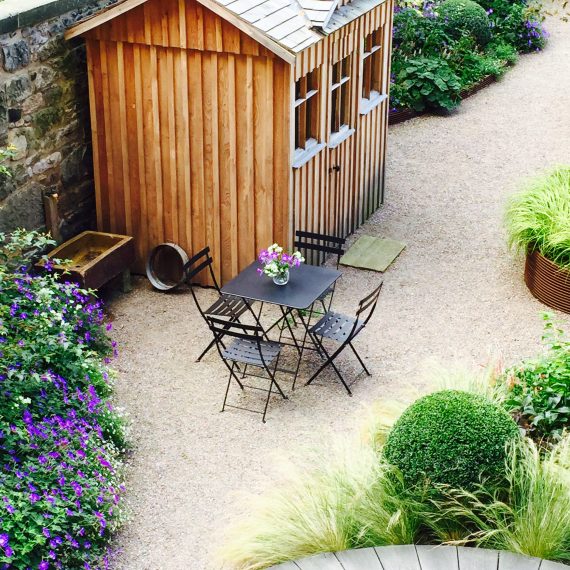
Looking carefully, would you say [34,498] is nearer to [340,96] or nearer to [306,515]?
[306,515]

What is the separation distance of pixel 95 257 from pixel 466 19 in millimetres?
9482

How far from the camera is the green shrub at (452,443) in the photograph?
21.7ft

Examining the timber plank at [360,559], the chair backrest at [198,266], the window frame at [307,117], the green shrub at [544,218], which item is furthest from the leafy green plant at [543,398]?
the window frame at [307,117]

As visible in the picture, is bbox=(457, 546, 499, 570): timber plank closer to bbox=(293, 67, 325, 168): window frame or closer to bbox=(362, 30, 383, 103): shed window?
bbox=(293, 67, 325, 168): window frame

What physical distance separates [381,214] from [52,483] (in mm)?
6447

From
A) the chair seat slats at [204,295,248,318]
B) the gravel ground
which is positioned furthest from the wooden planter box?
the chair seat slats at [204,295,248,318]

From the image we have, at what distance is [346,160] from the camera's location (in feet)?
37.0

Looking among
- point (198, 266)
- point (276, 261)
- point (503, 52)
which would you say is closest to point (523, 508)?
point (276, 261)

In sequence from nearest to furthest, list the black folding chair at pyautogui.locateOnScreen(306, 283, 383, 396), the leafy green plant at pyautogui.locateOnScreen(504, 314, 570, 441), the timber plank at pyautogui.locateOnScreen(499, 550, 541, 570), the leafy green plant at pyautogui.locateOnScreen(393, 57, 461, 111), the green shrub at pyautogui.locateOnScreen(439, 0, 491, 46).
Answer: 1. the timber plank at pyautogui.locateOnScreen(499, 550, 541, 570)
2. the leafy green plant at pyautogui.locateOnScreen(504, 314, 570, 441)
3. the black folding chair at pyautogui.locateOnScreen(306, 283, 383, 396)
4. the leafy green plant at pyautogui.locateOnScreen(393, 57, 461, 111)
5. the green shrub at pyautogui.locateOnScreen(439, 0, 491, 46)

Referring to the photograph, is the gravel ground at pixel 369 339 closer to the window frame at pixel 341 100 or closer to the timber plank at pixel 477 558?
the window frame at pixel 341 100

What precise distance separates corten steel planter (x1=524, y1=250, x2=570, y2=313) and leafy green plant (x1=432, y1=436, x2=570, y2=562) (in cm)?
343

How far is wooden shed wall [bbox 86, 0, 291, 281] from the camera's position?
9555mm

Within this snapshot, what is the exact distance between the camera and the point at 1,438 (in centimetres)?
716

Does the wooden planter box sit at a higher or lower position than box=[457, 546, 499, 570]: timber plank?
lower
